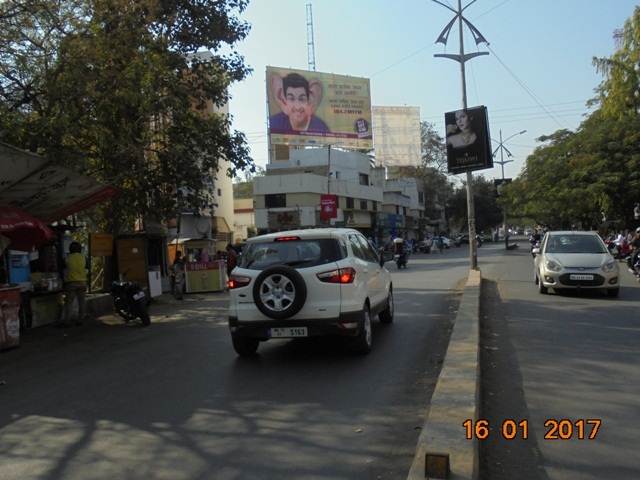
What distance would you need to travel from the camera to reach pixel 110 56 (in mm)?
11703

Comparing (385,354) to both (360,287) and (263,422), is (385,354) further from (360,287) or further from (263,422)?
(263,422)

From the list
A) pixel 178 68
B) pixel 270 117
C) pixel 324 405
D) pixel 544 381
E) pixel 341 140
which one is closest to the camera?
pixel 324 405

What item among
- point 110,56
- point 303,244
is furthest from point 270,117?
point 303,244

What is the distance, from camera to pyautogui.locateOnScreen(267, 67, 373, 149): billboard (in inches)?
1868

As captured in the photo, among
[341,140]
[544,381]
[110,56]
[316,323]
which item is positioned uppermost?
[341,140]

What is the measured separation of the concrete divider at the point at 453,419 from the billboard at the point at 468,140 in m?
12.7

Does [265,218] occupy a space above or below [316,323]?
above

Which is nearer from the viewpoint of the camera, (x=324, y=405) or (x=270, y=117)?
(x=324, y=405)

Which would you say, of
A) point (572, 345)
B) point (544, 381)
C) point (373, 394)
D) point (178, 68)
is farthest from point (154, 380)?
point (178, 68)

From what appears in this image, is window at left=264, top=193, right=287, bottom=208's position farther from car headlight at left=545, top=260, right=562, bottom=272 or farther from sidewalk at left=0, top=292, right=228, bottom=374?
car headlight at left=545, top=260, right=562, bottom=272

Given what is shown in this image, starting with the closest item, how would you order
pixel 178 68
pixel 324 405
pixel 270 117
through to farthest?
1. pixel 324 405
2. pixel 178 68
3. pixel 270 117

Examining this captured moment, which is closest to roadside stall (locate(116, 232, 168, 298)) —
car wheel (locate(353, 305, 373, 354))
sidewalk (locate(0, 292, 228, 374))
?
sidewalk (locate(0, 292, 228, 374))

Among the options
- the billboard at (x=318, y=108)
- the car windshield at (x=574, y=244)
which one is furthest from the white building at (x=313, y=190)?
the car windshield at (x=574, y=244)

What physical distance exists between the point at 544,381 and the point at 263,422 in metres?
3.15
